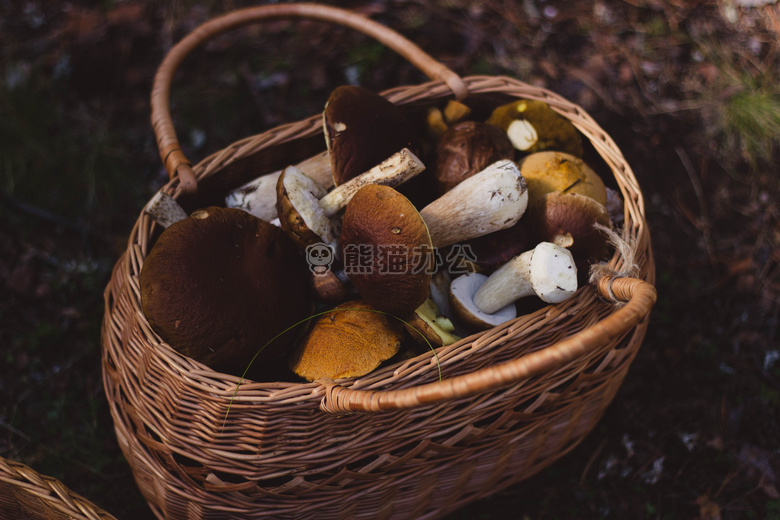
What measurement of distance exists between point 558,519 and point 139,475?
1.63 m

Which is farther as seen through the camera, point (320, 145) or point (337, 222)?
point (320, 145)

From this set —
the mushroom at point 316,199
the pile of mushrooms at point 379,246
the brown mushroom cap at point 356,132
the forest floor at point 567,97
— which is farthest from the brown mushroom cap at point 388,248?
the forest floor at point 567,97

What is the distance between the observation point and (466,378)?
116 centimetres

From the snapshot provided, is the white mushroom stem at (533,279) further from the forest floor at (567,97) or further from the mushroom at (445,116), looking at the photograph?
the forest floor at (567,97)

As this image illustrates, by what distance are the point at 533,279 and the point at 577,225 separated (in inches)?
10.7

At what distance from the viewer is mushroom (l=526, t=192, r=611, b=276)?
1.68 metres

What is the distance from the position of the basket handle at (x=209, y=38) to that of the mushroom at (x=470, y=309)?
2.64 ft

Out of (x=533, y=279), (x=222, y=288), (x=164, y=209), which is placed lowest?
(x=533, y=279)

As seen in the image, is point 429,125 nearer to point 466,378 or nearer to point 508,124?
point 508,124

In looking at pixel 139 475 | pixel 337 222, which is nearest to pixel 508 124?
pixel 337 222

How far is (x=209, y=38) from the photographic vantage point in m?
2.10

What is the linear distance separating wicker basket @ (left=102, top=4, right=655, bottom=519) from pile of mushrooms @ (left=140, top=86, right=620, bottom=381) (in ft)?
0.40

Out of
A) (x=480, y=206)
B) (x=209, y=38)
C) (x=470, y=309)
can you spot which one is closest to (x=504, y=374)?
(x=470, y=309)

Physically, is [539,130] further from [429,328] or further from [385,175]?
[429,328]
